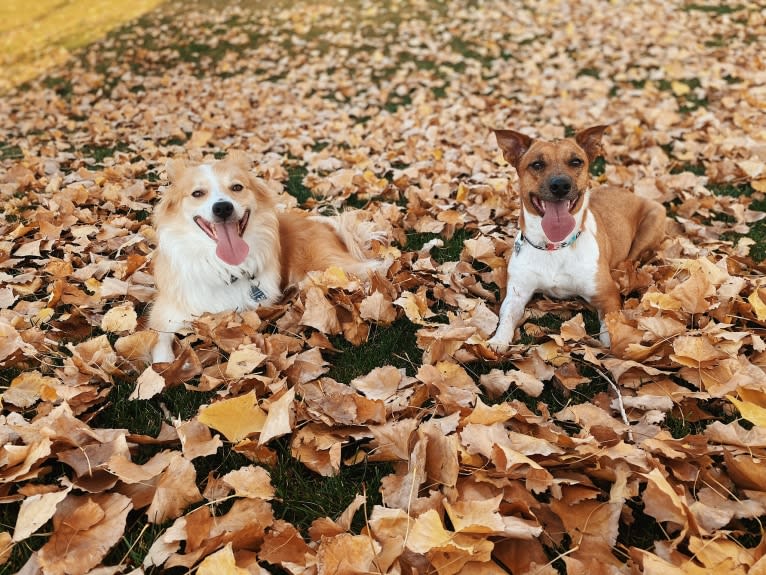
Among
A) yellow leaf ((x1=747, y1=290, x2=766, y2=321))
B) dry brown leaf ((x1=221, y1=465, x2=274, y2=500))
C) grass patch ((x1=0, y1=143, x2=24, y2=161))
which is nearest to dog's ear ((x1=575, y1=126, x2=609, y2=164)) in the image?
yellow leaf ((x1=747, y1=290, x2=766, y2=321))

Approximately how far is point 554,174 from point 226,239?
75.5 inches

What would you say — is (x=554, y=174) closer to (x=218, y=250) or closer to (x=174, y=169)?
(x=218, y=250)

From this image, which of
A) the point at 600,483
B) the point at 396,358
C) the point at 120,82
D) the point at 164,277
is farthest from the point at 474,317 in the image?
the point at 120,82

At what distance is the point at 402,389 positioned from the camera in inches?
93.8

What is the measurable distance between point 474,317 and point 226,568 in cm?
180

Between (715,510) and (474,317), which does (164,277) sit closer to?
(474,317)

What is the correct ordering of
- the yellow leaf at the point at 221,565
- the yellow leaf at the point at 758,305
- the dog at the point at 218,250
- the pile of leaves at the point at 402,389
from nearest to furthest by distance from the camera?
the yellow leaf at the point at 221,565 → the pile of leaves at the point at 402,389 → the yellow leaf at the point at 758,305 → the dog at the point at 218,250

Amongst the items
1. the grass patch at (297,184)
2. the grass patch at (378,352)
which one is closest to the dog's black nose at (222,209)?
the grass patch at (378,352)

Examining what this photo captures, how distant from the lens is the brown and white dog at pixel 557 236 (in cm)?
313

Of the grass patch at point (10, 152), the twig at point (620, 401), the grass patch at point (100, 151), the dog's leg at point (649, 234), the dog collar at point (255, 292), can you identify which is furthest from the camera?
the grass patch at point (10, 152)

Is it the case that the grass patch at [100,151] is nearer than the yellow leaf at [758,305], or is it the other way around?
the yellow leaf at [758,305]

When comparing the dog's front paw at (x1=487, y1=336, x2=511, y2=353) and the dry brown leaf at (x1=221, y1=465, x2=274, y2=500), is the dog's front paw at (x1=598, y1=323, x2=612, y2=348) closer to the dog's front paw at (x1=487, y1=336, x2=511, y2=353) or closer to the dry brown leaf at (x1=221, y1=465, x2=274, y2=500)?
the dog's front paw at (x1=487, y1=336, x2=511, y2=353)

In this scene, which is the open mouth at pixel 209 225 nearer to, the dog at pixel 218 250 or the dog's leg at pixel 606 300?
the dog at pixel 218 250

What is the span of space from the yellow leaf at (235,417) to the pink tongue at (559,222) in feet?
6.35
